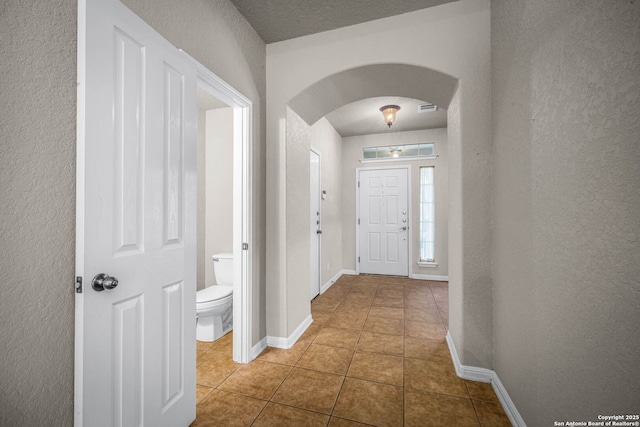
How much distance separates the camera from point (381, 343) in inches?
93.4

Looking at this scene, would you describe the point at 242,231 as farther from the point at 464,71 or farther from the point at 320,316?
the point at 464,71

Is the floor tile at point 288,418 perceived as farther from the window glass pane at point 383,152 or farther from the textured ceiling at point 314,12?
the window glass pane at point 383,152

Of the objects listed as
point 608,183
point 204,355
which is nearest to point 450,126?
point 608,183

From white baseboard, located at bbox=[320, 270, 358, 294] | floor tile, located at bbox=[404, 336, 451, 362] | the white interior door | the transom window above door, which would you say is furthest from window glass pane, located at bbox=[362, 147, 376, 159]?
floor tile, located at bbox=[404, 336, 451, 362]

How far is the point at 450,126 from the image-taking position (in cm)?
229

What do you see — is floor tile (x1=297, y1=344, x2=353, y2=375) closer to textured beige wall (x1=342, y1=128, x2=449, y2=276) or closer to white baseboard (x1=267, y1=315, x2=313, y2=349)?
white baseboard (x1=267, y1=315, x2=313, y2=349)

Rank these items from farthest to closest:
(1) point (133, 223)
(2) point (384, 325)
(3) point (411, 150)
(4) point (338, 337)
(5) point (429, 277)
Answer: (3) point (411, 150), (5) point (429, 277), (2) point (384, 325), (4) point (338, 337), (1) point (133, 223)

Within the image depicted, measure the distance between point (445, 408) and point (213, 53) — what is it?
2637mm

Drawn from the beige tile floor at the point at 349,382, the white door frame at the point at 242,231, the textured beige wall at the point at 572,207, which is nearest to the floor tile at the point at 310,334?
the beige tile floor at the point at 349,382

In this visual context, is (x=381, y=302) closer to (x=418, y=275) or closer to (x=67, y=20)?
(x=418, y=275)

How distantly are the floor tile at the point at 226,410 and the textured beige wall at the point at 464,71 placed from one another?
57.4 inches

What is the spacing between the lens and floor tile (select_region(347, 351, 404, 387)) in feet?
6.10

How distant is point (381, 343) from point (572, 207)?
1.87 metres

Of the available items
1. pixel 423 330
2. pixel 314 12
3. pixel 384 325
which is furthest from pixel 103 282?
pixel 423 330
